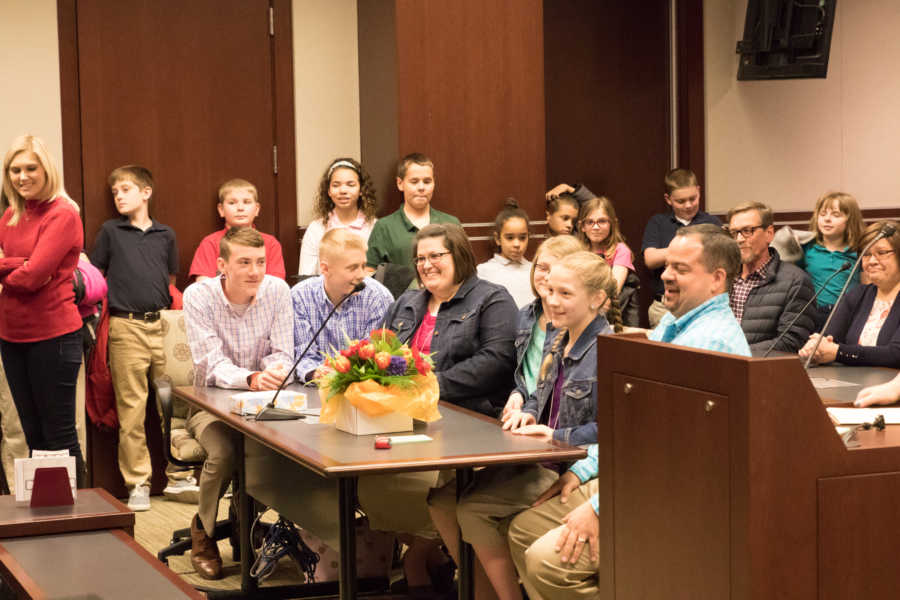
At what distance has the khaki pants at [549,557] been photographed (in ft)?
10.1

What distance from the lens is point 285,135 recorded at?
677 centimetres

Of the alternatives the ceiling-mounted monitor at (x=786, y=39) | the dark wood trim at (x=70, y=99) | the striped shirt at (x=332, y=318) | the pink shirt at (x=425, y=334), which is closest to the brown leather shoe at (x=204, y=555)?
the striped shirt at (x=332, y=318)

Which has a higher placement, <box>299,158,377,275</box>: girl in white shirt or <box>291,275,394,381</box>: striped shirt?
<box>299,158,377,275</box>: girl in white shirt

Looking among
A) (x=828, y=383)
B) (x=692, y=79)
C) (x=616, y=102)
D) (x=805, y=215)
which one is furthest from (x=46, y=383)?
(x=805, y=215)

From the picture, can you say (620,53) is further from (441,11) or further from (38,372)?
(38,372)

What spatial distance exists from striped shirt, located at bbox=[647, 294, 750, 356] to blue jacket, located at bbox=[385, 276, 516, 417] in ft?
3.49

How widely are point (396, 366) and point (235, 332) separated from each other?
1.27 m

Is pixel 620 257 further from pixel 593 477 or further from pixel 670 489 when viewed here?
pixel 670 489

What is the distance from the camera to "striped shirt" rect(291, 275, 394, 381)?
4.82 metres

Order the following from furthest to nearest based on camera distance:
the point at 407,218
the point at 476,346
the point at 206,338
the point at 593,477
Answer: the point at 407,218, the point at 206,338, the point at 476,346, the point at 593,477

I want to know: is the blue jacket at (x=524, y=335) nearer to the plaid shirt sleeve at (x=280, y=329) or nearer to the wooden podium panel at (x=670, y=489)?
the plaid shirt sleeve at (x=280, y=329)

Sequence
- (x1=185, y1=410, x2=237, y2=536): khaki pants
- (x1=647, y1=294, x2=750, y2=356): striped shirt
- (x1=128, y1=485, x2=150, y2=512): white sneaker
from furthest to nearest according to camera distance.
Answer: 1. (x1=128, y1=485, x2=150, y2=512): white sneaker
2. (x1=185, y1=410, x2=237, y2=536): khaki pants
3. (x1=647, y1=294, x2=750, y2=356): striped shirt

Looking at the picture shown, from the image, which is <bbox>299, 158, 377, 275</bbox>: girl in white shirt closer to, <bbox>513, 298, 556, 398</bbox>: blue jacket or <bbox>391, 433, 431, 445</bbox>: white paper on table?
<bbox>513, 298, 556, 398</bbox>: blue jacket

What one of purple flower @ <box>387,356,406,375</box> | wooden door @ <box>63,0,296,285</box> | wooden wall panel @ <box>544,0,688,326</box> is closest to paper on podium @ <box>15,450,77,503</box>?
purple flower @ <box>387,356,406,375</box>
